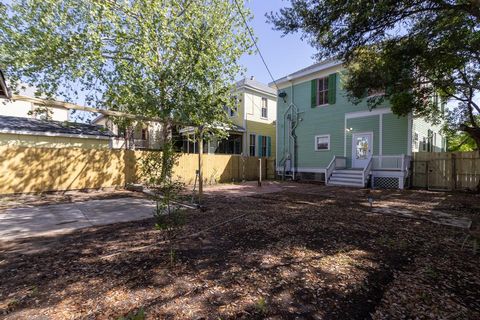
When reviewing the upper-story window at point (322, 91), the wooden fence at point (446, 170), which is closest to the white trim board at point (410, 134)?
the wooden fence at point (446, 170)

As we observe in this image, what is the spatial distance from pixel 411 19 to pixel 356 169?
752 centimetres

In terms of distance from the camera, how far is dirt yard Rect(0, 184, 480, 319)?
2.21m

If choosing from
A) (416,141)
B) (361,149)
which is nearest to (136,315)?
(361,149)

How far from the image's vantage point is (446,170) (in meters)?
10.8

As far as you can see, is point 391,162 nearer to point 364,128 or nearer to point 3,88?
point 364,128

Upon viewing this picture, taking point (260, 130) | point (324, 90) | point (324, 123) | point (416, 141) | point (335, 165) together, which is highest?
point (324, 90)

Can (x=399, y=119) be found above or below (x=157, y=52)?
below

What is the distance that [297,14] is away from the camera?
6379 millimetres

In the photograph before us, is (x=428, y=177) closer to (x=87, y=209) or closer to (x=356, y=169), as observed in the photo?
(x=356, y=169)

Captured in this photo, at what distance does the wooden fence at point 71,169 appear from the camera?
864 centimetres

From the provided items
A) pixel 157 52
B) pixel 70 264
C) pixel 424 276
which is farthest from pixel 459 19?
pixel 70 264

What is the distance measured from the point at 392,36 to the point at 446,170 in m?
7.65

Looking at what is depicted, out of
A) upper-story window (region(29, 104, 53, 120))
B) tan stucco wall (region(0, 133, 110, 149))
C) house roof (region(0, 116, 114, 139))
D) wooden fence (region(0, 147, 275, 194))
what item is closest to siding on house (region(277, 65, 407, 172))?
wooden fence (region(0, 147, 275, 194))

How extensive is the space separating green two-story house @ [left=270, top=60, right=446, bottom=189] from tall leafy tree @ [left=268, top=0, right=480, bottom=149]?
350 cm
